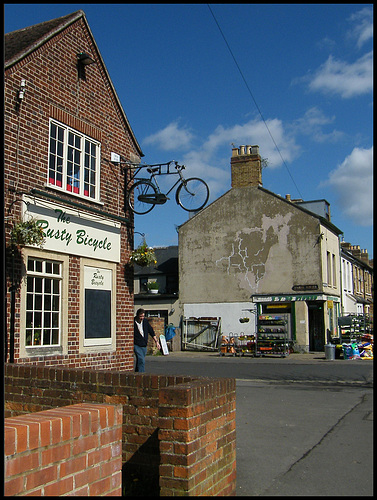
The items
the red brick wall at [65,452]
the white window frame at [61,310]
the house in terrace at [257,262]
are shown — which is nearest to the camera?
the red brick wall at [65,452]

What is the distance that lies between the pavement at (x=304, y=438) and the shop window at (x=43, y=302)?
3887 millimetres

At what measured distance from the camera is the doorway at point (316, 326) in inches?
1207

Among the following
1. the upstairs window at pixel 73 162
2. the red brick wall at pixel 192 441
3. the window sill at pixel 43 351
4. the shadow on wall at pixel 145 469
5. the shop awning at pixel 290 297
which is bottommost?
the shadow on wall at pixel 145 469

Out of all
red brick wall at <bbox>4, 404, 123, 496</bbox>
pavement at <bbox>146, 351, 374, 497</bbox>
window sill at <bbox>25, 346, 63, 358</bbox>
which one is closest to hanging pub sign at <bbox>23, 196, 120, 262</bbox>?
window sill at <bbox>25, 346, 63, 358</bbox>

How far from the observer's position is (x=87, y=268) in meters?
11.1

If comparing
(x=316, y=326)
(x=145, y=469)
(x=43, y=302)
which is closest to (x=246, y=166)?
(x=316, y=326)

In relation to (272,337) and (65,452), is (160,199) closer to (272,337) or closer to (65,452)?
(65,452)

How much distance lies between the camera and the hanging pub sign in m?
9.84

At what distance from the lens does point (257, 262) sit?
32.5m

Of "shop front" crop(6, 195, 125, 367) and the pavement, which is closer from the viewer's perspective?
the pavement

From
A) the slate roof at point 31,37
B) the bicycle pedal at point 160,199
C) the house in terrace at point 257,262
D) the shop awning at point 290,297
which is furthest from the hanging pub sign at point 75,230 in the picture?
the shop awning at point 290,297

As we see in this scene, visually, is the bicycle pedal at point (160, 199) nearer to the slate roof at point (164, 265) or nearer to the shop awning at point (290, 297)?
the shop awning at point (290, 297)

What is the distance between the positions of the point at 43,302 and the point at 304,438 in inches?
207

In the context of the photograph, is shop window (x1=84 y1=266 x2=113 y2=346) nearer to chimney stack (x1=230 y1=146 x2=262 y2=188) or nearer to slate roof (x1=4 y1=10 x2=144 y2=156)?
slate roof (x1=4 y1=10 x2=144 y2=156)
